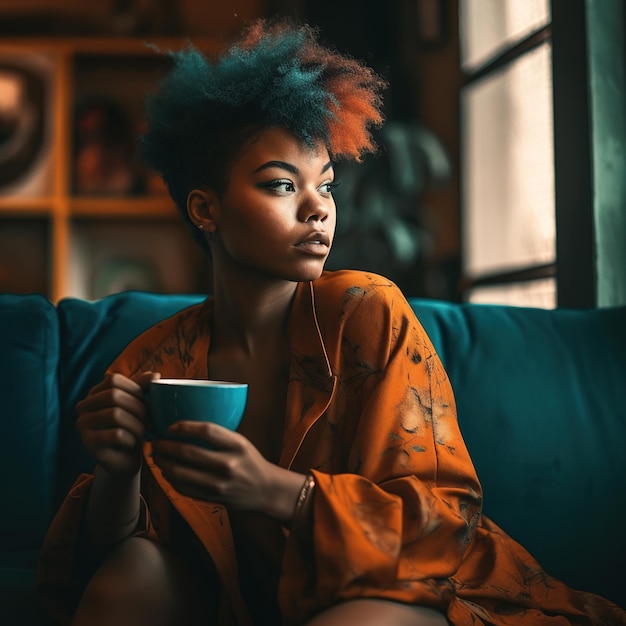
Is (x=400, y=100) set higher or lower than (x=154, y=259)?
higher

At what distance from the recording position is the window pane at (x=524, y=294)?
1.99 meters

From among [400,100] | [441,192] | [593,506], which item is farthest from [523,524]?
[400,100]

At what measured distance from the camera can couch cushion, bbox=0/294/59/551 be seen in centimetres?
131

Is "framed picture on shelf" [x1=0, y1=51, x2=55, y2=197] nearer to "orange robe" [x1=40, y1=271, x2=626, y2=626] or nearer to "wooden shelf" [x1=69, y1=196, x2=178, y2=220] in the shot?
"wooden shelf" [x1=69, y1=196, x2=178, y2=220]

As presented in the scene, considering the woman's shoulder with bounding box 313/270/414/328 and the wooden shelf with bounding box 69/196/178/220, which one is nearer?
the woman's shoulder with bounding box 313/270/414/328

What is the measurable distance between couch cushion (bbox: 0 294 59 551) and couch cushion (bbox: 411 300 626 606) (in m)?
0.64

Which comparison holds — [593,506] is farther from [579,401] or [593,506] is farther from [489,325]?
[489,325]

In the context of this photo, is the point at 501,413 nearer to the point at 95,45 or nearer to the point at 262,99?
the point at 262,99

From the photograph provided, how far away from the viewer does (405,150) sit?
109 inches

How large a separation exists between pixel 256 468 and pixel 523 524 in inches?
24.9

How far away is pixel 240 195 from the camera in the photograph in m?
1.04

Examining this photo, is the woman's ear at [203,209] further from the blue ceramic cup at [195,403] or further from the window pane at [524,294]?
the window pane at [524,294]

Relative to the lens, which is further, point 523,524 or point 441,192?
point 441,192

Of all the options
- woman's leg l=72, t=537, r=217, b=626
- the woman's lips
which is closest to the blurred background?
the woman's lips
